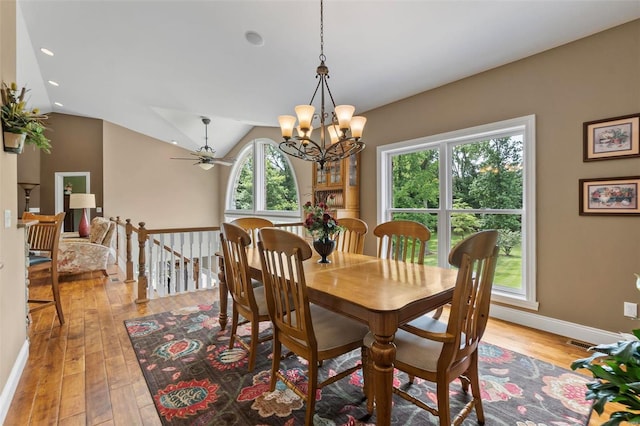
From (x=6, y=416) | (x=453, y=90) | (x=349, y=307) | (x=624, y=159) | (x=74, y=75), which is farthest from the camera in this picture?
(x=74, y=75)

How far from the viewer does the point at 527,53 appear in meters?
2.87

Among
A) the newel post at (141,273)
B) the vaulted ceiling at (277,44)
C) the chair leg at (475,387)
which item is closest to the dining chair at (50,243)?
the newel post at (141,273)

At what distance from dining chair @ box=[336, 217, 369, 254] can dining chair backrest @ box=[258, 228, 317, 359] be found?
50.1 inches

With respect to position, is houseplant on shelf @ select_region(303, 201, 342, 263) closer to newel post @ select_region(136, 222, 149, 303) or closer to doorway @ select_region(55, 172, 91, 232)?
newel post @ select_region(136, 222, 149, 303)

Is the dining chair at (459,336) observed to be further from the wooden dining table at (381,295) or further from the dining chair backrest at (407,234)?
the dining chair backrest at (407,234)

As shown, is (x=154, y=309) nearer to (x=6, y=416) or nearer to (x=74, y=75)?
(x=6, y=416)

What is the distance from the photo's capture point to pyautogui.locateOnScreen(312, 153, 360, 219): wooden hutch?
14.5 ft

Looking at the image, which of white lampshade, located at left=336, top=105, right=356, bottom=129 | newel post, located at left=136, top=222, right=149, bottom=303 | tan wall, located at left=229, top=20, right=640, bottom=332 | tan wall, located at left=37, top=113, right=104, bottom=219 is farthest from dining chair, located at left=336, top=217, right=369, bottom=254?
tan wall, located at left=37, top=113, right=104, bottom=219

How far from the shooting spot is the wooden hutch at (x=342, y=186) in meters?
4.41

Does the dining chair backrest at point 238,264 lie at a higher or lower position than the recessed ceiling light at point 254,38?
lower

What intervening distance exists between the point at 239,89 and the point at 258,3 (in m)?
1.77

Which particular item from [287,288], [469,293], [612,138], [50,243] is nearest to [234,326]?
[287,288]

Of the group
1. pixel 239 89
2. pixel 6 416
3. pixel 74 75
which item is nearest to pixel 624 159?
pixel 239 89

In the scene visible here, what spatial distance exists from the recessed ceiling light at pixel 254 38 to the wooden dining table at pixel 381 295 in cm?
242
